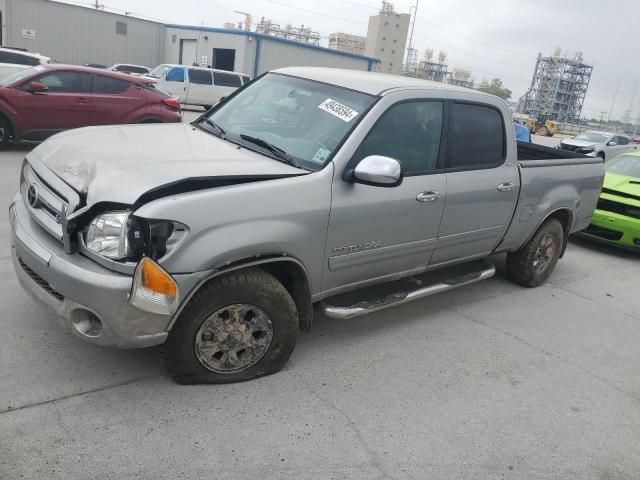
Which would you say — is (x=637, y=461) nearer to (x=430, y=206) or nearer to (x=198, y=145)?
(x=430, y=206)

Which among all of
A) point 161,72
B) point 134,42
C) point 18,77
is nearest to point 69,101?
point 18,77

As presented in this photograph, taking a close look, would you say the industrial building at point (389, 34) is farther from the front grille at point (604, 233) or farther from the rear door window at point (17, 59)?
the front grille at point (604, 233)

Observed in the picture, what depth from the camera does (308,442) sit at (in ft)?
9.58

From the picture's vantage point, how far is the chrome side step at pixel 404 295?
12.0 ft

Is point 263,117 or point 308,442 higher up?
point 263,117

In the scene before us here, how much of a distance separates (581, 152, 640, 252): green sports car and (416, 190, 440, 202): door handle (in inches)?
178

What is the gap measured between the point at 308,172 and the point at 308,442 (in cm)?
155

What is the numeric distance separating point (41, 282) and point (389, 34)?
109 metres

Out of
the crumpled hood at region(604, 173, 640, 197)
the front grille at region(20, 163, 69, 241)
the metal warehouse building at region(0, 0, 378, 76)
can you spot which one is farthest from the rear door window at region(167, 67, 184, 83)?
the front grille at region(20, 163, 69, 241)

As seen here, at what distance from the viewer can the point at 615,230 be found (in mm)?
7547

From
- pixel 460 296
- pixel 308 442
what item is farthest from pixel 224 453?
pixel 460 296

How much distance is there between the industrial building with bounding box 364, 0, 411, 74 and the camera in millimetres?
101562

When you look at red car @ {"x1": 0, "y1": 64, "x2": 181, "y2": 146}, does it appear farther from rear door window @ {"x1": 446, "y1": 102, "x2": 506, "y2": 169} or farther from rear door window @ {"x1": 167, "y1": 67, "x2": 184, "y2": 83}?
rear door window @ {"x1": 167, "y1": 67, "x2": 184, "y2": 83}

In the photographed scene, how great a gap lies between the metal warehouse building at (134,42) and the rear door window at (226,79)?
33.2 feet
